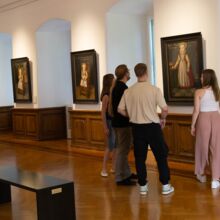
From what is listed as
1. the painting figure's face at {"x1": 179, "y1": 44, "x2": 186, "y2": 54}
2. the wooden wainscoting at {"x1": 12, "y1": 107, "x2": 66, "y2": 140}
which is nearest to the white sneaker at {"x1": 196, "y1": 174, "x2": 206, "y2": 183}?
the painting figure's face at {"x1": 179, "y1": 44, "x2": 186, "y2": 54}

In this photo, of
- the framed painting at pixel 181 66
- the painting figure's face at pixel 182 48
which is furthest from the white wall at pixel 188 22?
the painting figure's face at pixel 182 48

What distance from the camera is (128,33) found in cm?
955

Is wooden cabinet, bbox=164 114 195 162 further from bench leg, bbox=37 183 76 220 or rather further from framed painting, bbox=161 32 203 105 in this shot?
bench leg, bbox=37 183 76 220

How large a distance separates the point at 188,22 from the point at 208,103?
1854mm

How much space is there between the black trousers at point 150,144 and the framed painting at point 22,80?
6.49 m

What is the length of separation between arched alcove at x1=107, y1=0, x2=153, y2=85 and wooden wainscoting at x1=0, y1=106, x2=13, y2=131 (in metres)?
6.38

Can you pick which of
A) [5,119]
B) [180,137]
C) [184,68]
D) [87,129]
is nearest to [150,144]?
[180,137]

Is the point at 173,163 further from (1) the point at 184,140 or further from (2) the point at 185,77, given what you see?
(2) the point at 185,77

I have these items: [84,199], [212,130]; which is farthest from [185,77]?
[84,199]

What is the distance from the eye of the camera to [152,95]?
5.54m

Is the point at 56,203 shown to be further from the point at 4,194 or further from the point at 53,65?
the point at 53,65

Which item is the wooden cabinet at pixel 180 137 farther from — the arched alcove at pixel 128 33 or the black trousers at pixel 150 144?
the arched alcove at pixel 128 33

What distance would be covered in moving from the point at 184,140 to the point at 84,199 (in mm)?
2358

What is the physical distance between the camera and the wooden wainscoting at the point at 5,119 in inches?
574
